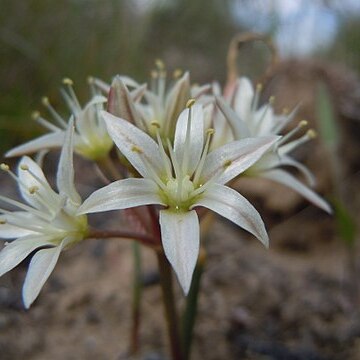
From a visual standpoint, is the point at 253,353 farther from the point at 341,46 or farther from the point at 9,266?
the point at 341,46

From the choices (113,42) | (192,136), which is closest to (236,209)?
(192,136)

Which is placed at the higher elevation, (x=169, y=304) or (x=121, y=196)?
(x=121, y=196)

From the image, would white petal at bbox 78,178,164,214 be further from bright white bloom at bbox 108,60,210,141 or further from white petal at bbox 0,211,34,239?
white petal at bbox 0,211,34,239

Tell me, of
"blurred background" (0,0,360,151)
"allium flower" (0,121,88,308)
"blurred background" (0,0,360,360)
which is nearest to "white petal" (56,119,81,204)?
"allium flower" (0,121,88,308)

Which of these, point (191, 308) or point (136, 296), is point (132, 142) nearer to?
point (191, 308)

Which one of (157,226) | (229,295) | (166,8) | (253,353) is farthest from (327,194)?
(166,8)

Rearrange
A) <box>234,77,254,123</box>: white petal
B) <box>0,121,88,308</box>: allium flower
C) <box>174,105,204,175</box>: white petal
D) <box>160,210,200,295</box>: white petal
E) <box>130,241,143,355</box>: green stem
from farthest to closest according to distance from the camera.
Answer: <box>130,241,143,355</box>: green stem, <box>234,77,254,123</box>: white petal, <box>174,105,204,175</box>: white petal, <box>0,121,88,308</box>: allium flower, <box>160,210,200,295</box>: white petal
